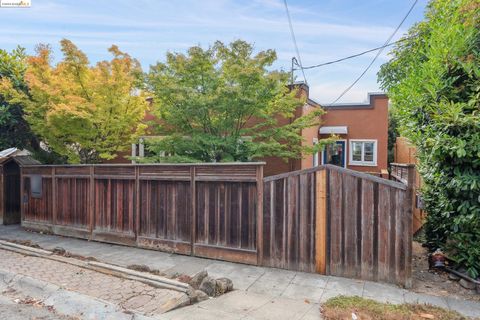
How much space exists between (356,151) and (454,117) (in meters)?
9.95

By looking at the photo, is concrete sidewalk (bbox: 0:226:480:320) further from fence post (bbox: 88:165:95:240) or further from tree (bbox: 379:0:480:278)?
fence post (bbox: 88:165:95:240)

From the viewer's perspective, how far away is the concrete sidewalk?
409cm

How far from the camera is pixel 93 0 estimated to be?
908cm

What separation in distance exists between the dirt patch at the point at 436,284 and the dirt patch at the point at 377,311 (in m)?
0.79

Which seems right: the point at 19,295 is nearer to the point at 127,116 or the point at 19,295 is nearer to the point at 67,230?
the point at 67,230

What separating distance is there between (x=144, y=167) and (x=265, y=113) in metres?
3.35

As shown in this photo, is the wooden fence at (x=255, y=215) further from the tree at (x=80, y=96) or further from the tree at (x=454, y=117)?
the tree at (x=80, y=96)

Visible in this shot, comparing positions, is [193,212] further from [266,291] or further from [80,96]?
[80,96]

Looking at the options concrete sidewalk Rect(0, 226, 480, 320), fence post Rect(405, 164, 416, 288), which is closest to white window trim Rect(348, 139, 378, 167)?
fence post Rect(405, 164, 416, 288)

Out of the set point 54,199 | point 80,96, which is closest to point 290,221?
point 54,199

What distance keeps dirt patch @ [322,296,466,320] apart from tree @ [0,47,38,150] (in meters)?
10.1

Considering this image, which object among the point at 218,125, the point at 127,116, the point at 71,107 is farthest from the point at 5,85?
the point at 218,125

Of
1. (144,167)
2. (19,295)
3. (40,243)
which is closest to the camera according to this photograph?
(19,295)
